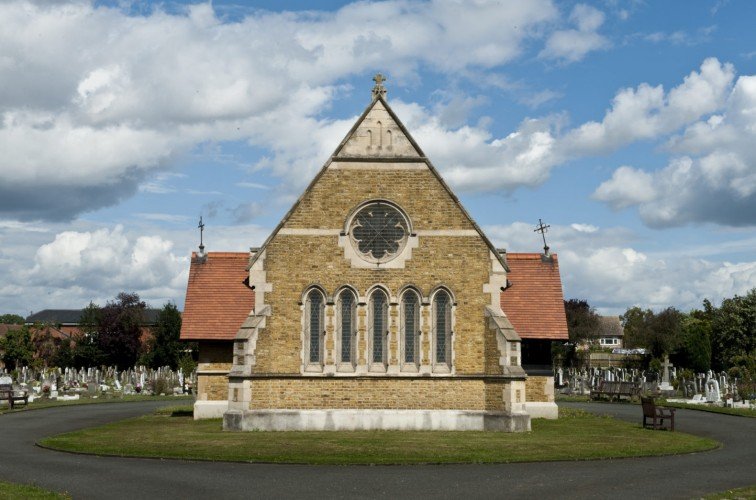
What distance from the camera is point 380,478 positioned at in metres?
17.3

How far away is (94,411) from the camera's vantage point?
38.5 meters

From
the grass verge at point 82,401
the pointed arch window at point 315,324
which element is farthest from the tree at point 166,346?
the pointed arch window at point 315,324

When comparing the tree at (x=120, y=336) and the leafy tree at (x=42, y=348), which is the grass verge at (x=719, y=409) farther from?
the leafy tree at (x=42, y=348)

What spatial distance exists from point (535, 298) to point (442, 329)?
704cm

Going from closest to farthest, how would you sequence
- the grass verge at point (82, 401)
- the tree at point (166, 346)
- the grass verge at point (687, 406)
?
the grass verge at point (687, 406) < the grass verge at point (82, 401) < the tree at point (166, 346)

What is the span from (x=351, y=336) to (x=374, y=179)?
533 cm

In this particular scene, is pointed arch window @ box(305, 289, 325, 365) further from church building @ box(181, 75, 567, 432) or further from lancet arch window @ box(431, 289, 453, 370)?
lancet arch window @ box(431, 289, 453, 370)

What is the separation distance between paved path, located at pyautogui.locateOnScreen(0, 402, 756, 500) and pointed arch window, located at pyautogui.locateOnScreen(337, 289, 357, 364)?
356 inches

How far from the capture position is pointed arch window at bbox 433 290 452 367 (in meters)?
28.0

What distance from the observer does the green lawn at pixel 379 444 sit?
2036cm

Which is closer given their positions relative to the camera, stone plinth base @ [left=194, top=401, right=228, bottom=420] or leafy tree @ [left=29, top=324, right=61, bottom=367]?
stone plinth base @ [left=194, top=401, right=228, bottom=420]

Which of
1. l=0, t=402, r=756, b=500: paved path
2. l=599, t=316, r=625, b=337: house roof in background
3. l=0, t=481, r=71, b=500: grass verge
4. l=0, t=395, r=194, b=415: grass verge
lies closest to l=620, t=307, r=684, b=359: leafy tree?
l=599, t=316, r=625, b=337: house roof in background

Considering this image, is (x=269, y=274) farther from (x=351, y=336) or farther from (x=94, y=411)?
(x=94, y=411)

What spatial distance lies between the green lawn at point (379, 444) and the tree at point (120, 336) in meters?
57.3
